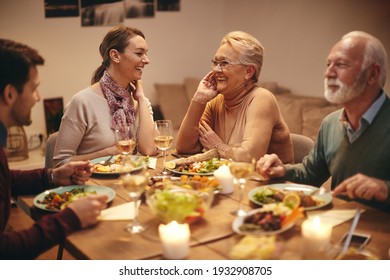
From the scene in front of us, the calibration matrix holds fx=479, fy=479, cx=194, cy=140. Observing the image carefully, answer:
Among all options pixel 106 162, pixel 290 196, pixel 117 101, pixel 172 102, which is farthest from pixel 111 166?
pixel 172 102

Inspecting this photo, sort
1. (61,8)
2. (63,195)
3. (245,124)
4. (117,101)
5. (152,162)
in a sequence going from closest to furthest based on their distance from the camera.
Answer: (63,195), (152,162), (245,124), (117,101), (61,8)

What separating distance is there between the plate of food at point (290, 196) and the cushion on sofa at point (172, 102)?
3029 millimetres

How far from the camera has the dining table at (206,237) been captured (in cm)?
132

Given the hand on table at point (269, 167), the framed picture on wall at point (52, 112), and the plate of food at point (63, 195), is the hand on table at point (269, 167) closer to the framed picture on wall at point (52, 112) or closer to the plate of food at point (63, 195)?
the plate of food at point (63, 195)

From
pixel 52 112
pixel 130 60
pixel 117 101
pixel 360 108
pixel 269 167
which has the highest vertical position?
pixel 130 60

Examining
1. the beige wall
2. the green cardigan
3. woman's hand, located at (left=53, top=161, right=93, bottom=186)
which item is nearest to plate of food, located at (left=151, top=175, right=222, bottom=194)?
woman's hand, located at (left=53, top=161, right=93, bottom=186)

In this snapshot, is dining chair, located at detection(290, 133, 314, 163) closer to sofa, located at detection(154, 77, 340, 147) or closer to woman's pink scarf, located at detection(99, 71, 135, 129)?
woman's pink scarf, located at detection(99, 71, 135, 129)

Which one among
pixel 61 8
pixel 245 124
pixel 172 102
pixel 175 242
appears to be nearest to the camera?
pixel 175 242

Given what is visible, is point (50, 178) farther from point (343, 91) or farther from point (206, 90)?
point (343, 91)

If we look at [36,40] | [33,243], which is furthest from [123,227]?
[36,40]

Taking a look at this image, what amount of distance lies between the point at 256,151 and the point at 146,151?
594 mm

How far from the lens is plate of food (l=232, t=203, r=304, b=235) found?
1.39 m

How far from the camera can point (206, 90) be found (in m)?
2.48

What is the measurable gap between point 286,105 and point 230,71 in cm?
195
